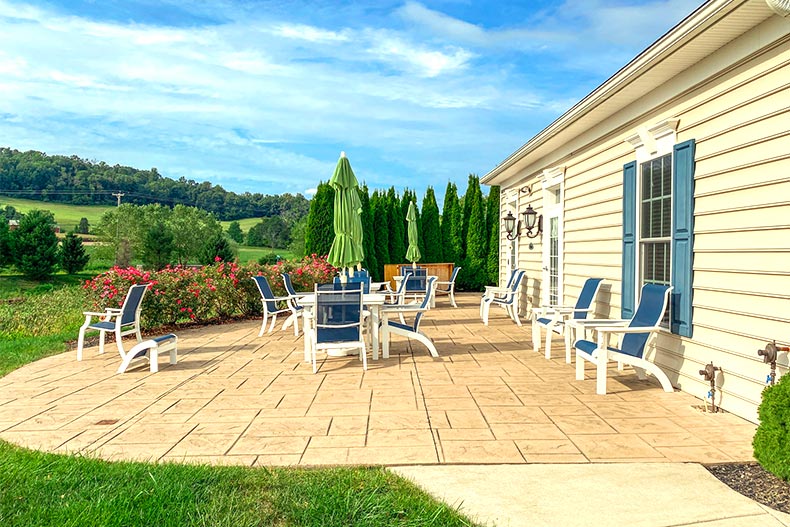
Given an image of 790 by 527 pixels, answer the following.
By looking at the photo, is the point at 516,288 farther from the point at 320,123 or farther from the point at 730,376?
the point at 320,123

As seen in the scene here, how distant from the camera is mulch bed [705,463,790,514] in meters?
2.62

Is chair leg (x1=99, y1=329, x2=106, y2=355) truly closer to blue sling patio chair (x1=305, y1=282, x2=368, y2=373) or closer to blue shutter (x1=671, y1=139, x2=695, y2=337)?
blue sling patio chair (x1=305, y1=282, x2=368, y2=373)

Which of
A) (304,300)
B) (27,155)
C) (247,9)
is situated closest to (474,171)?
(247,9)

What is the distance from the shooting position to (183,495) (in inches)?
104

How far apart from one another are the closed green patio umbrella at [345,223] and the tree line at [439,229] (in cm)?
910

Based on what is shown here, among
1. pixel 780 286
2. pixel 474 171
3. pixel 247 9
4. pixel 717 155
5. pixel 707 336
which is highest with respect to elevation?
pixel 247 9

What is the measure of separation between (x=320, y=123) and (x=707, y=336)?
16.3m

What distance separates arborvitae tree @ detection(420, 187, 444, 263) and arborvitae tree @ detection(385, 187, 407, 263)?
26.8 inches

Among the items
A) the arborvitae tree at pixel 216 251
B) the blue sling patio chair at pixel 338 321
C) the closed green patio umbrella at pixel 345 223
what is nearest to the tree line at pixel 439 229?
the closed green patio umbrella at pixel 345 223

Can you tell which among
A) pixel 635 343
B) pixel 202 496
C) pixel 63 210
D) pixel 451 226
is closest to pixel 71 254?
pixel 63 210

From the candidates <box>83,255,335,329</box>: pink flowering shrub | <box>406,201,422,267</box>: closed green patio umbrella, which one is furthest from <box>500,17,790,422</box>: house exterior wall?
<box>406,201,422,267</box>: closed green patio umbrella

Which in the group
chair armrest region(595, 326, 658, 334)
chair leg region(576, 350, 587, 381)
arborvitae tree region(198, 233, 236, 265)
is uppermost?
arborvitae tree region(198, 233, 236, 265)

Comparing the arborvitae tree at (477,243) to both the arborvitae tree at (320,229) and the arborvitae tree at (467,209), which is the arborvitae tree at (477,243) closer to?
the arborvitae tree at (467,209)

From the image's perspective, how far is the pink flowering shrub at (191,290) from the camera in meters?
8.82
